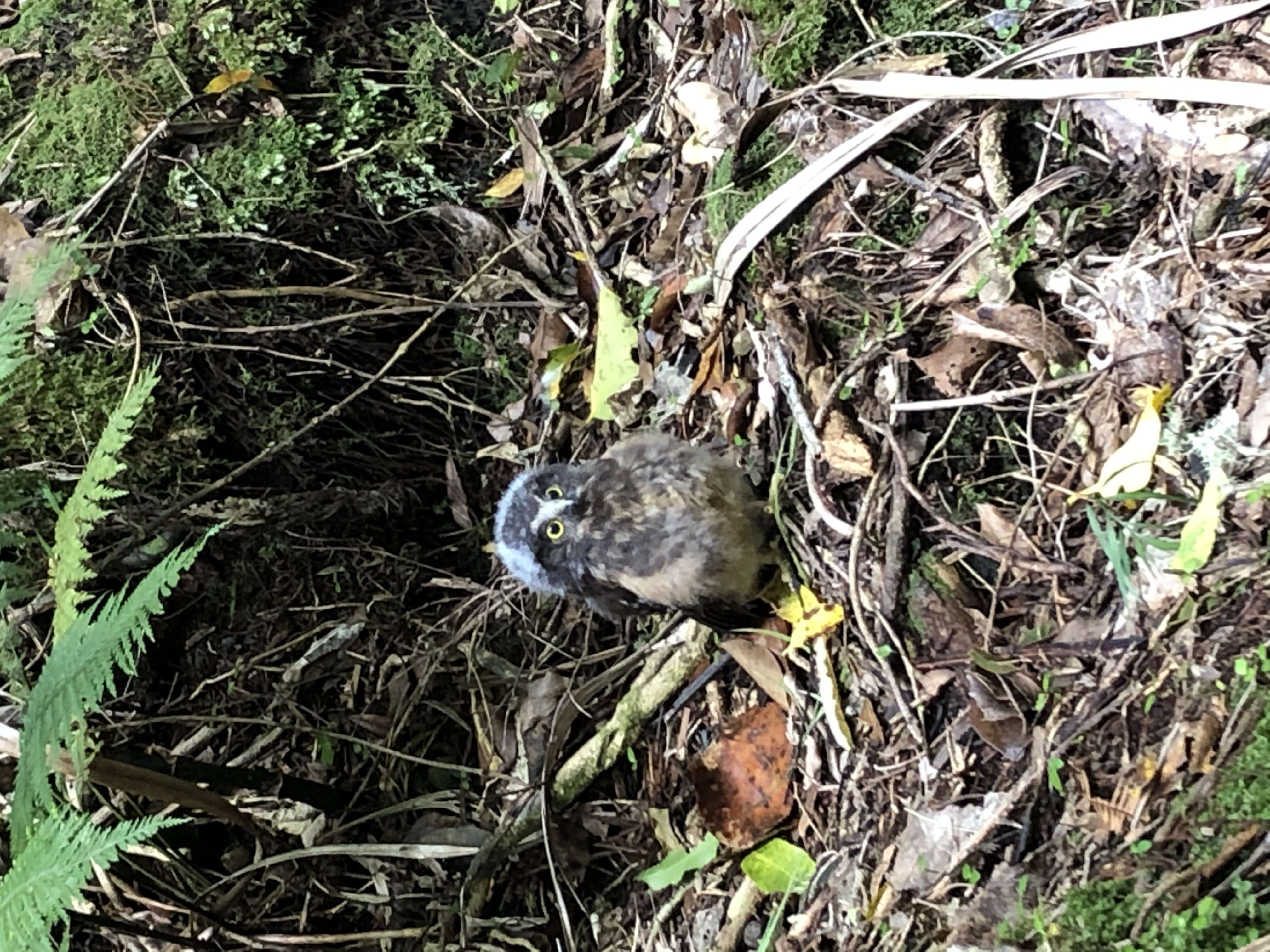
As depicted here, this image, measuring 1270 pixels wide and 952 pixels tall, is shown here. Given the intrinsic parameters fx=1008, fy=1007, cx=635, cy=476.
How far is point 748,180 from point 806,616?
94 centimetres

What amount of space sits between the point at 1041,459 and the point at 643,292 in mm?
1078

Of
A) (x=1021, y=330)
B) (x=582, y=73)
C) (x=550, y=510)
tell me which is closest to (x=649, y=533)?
(x=550, y=510)

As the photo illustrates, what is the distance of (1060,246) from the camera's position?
1.75m

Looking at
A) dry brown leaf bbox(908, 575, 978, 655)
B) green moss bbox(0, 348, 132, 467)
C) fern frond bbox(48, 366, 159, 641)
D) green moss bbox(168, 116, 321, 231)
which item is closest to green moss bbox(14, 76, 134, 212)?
green moss bbox(168, 116, 321, 231)

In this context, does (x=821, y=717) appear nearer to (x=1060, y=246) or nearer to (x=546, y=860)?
(x=546, y=860)

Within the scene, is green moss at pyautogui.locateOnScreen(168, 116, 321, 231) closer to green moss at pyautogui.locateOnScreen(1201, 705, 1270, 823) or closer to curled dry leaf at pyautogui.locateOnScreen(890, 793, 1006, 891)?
curled dry leaf at pyautogui.locateOnScreen(890, 793, 1006, 891)

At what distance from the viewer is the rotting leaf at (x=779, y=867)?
6.37 feet

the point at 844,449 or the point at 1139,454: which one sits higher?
the point at 1139,454

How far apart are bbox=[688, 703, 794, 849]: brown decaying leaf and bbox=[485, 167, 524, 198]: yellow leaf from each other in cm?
149

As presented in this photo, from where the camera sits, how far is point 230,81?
253cm

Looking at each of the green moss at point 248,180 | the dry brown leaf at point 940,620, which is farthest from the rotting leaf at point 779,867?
the green moss at point 248,180

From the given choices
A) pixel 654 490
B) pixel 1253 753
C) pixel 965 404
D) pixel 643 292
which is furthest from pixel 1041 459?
pixel 643 292

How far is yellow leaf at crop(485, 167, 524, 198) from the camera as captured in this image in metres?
2.69

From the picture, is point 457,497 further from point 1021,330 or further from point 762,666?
point 1021,330
